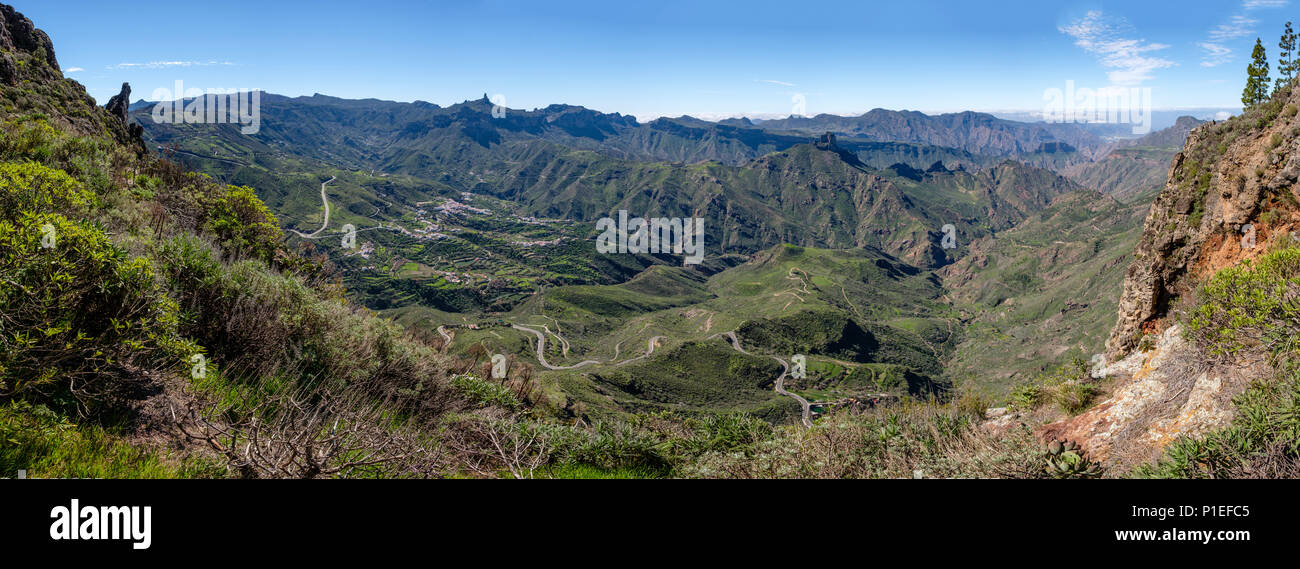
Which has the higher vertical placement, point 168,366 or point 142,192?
point 142,192

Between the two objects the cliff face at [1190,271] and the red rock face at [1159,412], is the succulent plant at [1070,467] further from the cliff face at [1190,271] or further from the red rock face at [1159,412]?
the cliff face at [1190,271]

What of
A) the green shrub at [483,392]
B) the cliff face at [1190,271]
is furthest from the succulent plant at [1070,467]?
the green shrub at [483,392]

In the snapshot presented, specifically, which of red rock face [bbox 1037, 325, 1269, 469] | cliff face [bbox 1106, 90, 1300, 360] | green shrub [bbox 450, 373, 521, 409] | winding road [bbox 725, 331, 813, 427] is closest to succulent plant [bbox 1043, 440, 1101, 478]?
red rock face [bbox 1037, 325, 1269, 469]

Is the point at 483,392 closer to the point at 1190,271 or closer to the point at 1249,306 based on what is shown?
the point at 1249,306

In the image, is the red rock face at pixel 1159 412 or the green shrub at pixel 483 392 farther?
the green shrub at pixel 483 392

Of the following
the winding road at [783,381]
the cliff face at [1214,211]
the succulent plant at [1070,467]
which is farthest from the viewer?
the winding road at [783,381]

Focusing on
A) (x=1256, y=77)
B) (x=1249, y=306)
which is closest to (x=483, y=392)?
(x=1249, y=306)
